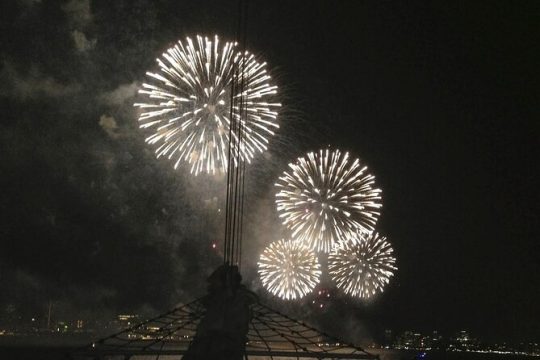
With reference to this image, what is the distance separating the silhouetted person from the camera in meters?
15.5

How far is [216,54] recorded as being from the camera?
3759 centimetres

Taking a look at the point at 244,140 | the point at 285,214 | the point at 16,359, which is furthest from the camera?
the point at 16,359

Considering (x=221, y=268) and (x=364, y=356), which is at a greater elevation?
(x=221, y=268)

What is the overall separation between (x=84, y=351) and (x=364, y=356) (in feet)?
26.8

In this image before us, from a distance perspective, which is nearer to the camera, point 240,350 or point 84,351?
point 240,350

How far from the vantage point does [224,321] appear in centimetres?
1588

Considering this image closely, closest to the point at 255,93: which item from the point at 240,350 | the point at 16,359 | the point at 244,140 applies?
the point at 244,140

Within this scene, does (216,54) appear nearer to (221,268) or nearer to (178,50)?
(178,50)

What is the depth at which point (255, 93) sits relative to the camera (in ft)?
124

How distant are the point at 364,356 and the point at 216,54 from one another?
77.1 ft

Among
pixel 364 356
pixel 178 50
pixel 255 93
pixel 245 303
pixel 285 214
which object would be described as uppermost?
pixel 178 50

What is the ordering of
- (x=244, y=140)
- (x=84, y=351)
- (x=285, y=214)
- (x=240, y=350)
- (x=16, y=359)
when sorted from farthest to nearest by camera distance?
(x=16, y=359) → (x=285, y=214) → (x=244, y=140) → (x=84, y=351) → (x=240, y=350)

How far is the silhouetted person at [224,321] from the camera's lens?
15516 millimetres

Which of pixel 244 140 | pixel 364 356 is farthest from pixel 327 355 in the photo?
pixel 244 140
